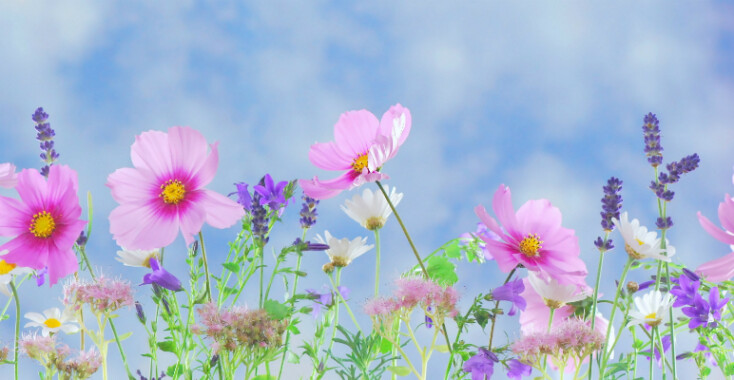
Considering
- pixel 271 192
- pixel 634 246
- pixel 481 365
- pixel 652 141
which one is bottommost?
pixel 481 365

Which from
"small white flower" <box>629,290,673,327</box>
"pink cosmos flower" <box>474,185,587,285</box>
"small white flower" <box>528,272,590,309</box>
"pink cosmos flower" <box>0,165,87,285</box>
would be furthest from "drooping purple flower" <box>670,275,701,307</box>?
"pink cosmos flower" <box>0,165,87,285</box>

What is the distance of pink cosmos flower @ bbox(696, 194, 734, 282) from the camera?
136 cm

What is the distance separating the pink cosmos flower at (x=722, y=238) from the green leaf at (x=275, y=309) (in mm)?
810

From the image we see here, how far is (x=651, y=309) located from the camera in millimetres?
1433

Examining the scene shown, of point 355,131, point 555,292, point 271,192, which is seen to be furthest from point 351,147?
point 555,292

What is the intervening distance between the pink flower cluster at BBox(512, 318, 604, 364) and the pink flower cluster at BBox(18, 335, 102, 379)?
87 centimetres

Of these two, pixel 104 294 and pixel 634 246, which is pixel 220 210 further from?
→ pixel 634 246

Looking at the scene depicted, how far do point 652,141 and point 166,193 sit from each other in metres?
1.07

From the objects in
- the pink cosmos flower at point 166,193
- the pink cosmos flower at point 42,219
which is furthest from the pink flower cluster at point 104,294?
the pink cosmos flower at point 166,193

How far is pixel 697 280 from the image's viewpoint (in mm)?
1561

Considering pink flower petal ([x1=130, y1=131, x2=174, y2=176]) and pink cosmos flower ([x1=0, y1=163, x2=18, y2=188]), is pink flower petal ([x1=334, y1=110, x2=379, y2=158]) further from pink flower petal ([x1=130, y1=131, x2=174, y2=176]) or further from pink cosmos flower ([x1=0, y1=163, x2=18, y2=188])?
pink cosmos flower ([x1=0, y1=163, x2=18, y2=188])

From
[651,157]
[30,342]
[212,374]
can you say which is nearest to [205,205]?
[212,374]

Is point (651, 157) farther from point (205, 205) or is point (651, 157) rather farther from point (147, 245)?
point (147, 245)

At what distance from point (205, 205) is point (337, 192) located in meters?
0.25
